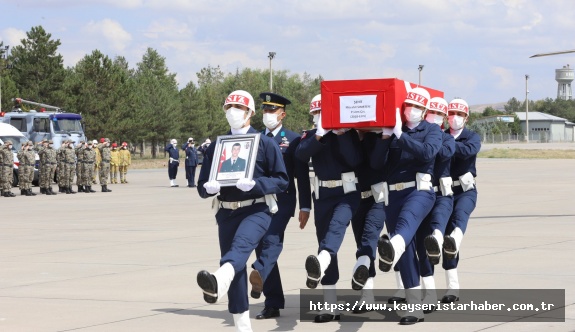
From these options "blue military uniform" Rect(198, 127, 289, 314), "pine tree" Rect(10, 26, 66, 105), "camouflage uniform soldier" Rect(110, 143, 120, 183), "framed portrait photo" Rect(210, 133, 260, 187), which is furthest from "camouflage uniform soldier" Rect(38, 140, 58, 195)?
"pine tree" Rect(10, 26, 66, 105)

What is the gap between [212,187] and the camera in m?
7.86

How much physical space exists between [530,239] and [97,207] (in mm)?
13026

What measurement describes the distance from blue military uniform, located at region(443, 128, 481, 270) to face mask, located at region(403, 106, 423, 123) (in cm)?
109

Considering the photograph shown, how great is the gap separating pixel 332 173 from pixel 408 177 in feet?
2.24

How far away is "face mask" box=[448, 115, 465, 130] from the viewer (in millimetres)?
10234

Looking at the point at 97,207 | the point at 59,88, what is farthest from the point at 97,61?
the point at 97,207

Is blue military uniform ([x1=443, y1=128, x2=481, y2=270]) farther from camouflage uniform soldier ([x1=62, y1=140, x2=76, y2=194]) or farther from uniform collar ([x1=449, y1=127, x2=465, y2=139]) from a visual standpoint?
camouflage uniform soldier ([x1=62, y1=140, x2=76, y2=194])

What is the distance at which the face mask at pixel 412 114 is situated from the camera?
30.0 feet

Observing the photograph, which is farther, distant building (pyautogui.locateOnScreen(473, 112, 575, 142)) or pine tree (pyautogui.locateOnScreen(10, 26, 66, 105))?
distant building (pyautogui.locateOnScreen(473, 112, 575, 142))

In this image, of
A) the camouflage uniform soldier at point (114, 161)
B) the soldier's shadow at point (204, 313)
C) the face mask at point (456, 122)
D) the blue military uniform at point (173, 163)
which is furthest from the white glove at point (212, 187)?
the camouflage uniform soldier at point (114, 161)

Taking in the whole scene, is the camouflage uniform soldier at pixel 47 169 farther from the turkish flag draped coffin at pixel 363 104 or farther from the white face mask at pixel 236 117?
the white face mask at pixel 236 117

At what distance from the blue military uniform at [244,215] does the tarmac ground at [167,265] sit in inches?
40.2

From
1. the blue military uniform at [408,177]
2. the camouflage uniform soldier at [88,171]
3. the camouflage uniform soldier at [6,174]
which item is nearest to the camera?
the blue military uniform at [408,177]

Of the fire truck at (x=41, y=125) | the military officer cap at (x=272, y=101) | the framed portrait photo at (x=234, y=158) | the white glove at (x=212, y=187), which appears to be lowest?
the white glove at (x=212, y=187)
